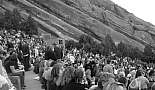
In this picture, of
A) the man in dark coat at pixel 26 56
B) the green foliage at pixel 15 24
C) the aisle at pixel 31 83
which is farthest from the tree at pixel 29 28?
the aisle at pixel 31 83

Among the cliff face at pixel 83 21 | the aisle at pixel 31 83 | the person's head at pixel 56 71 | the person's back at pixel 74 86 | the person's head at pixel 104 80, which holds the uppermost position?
the person's head at pixel 104 80

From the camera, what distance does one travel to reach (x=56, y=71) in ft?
36.7

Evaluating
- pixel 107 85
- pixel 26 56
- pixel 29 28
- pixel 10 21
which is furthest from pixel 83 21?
pixel 107 85

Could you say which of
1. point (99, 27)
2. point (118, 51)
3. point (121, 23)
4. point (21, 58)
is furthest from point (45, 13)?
point (21, 58)

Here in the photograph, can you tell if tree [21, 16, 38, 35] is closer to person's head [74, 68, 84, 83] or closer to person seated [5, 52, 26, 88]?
person seated [5, 52, 26, 88]

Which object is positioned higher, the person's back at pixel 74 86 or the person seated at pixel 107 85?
the person seated at pixel 107 85

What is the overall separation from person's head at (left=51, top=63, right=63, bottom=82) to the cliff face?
43.9 metres

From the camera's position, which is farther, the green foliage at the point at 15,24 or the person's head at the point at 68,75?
the green foliage at the point at 15,24

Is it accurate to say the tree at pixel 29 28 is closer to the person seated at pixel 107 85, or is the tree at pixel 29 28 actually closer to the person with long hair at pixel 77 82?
the person with long hair at pixel 77 82

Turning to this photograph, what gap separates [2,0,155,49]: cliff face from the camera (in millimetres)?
65000

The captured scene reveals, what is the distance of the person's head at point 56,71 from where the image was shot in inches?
436

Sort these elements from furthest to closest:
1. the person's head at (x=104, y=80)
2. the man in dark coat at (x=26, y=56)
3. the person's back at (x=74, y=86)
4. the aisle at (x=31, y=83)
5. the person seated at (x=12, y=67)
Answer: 1. the man in dark coat at (x=26, y=56)
2. the aisle at (x=31, y=83)
3. the person seated at (x=12, y=67)
4. the person's back at (x=74, y=86)
5. the person's head at (x=104, y=80)

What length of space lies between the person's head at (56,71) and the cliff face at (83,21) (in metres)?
43.9

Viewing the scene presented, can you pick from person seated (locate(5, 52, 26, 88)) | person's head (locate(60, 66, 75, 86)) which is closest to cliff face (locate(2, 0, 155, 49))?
person seated (locate(5, 52, 26, 88))
